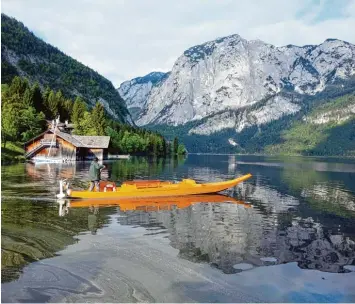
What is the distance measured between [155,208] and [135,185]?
13.5 ft

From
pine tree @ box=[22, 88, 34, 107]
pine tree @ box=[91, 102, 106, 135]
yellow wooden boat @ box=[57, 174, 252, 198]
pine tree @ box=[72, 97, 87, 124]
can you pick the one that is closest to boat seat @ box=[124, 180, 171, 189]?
yellow wooden boat @ box=[57, 174, 252, 198]

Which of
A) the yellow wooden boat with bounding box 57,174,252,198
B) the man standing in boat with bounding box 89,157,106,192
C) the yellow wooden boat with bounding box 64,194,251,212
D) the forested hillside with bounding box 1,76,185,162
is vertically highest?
the forested hillside with bounding box 1,76,185,162

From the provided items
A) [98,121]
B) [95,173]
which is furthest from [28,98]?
[95,173]

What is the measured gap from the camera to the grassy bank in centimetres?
7261

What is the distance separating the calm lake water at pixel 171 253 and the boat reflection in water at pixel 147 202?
24 centimetres

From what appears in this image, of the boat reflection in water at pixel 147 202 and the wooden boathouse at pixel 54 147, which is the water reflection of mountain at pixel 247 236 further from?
the wooden boathouse at pixel 54 147

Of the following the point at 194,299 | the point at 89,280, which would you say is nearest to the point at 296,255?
the point at 194,299

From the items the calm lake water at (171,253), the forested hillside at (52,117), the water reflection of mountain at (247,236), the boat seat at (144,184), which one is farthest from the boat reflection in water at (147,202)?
the forested hillside at (52,117)

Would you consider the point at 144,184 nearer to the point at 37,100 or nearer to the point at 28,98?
the point at 28,98

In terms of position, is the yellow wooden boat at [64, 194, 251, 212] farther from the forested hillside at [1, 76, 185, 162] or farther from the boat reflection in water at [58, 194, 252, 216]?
the forested hillside at [1, 76, 185, 162]

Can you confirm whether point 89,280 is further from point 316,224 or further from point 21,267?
point 316,224

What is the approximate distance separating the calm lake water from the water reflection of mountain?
5cm

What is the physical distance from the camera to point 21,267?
45.3ft

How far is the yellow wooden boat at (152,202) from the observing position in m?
28.6
